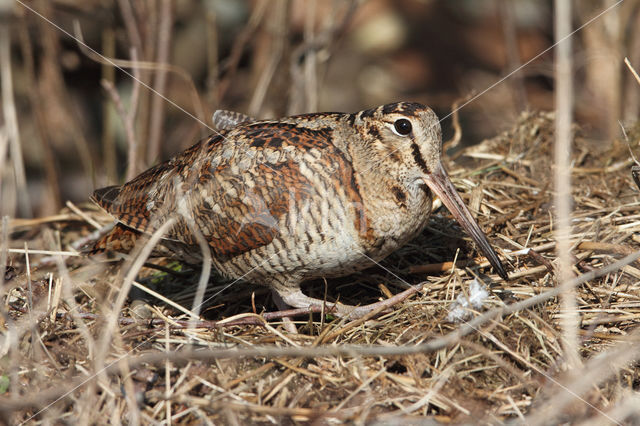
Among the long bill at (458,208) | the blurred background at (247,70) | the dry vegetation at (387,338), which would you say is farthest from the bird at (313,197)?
the blurred background at (247,70)

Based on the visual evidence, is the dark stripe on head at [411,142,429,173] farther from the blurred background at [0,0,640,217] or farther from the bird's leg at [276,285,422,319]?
the blurred background at [0,0,640,217]

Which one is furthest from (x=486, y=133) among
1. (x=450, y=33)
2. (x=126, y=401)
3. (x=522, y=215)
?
(x=126, y=401)

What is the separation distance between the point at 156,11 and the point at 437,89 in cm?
411

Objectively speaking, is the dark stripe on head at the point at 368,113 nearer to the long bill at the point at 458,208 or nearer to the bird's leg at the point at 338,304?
the long bill at the point at 458,208

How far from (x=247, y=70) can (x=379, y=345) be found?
6390 millimetres

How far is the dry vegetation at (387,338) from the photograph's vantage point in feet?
7.89

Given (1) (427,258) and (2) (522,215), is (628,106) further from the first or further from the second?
(1) (427,258)

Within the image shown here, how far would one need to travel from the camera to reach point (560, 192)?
8.03 ft

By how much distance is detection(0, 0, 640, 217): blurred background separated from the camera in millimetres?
5223

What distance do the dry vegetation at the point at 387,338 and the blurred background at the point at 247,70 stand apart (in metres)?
0.73

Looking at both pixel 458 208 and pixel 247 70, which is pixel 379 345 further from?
pixel 247 70

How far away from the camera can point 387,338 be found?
9.62ft

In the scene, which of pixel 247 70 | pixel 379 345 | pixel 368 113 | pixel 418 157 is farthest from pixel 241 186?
pixel 247 70

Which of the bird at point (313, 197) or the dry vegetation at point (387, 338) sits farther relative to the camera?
the bird at point (313, 197)
